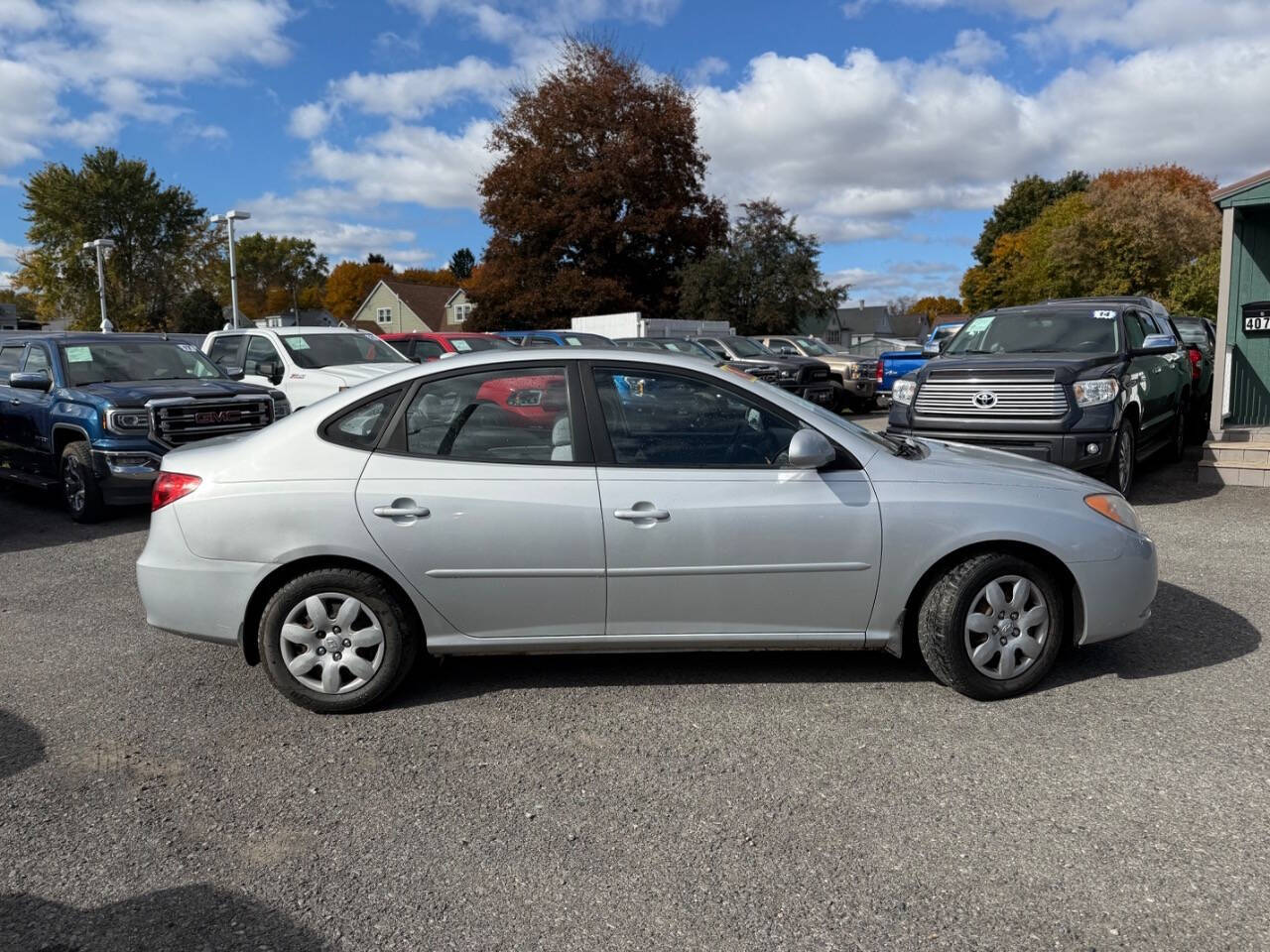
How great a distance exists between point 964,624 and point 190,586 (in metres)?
3.43

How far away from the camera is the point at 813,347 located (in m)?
24.7

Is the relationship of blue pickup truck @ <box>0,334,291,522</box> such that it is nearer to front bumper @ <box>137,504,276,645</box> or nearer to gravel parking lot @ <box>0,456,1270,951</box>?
gravel parking lot @ <box>0,456,1270,951</box>

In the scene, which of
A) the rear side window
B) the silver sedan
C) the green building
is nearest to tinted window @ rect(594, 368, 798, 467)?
the silver sedan

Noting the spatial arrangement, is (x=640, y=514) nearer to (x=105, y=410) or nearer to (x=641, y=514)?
(x=641, y=514)

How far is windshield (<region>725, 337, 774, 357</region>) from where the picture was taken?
869 inches

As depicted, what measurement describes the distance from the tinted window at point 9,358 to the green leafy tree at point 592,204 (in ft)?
114

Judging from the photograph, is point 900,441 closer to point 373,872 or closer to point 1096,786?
point 1096,786

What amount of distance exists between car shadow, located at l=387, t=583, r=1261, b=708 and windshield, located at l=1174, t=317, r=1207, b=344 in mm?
13926

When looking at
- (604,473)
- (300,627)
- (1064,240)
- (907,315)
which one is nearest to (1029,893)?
(604,473)

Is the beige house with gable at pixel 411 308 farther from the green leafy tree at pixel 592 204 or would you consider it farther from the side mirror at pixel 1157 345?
the side mirror at pixel 1157 345

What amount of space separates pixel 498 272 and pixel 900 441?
44.2m

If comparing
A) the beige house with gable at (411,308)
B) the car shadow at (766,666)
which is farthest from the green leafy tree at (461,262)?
the car shadow at (766,666)

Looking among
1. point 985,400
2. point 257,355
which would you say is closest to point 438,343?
point 257,355

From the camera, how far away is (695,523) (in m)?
4.22
